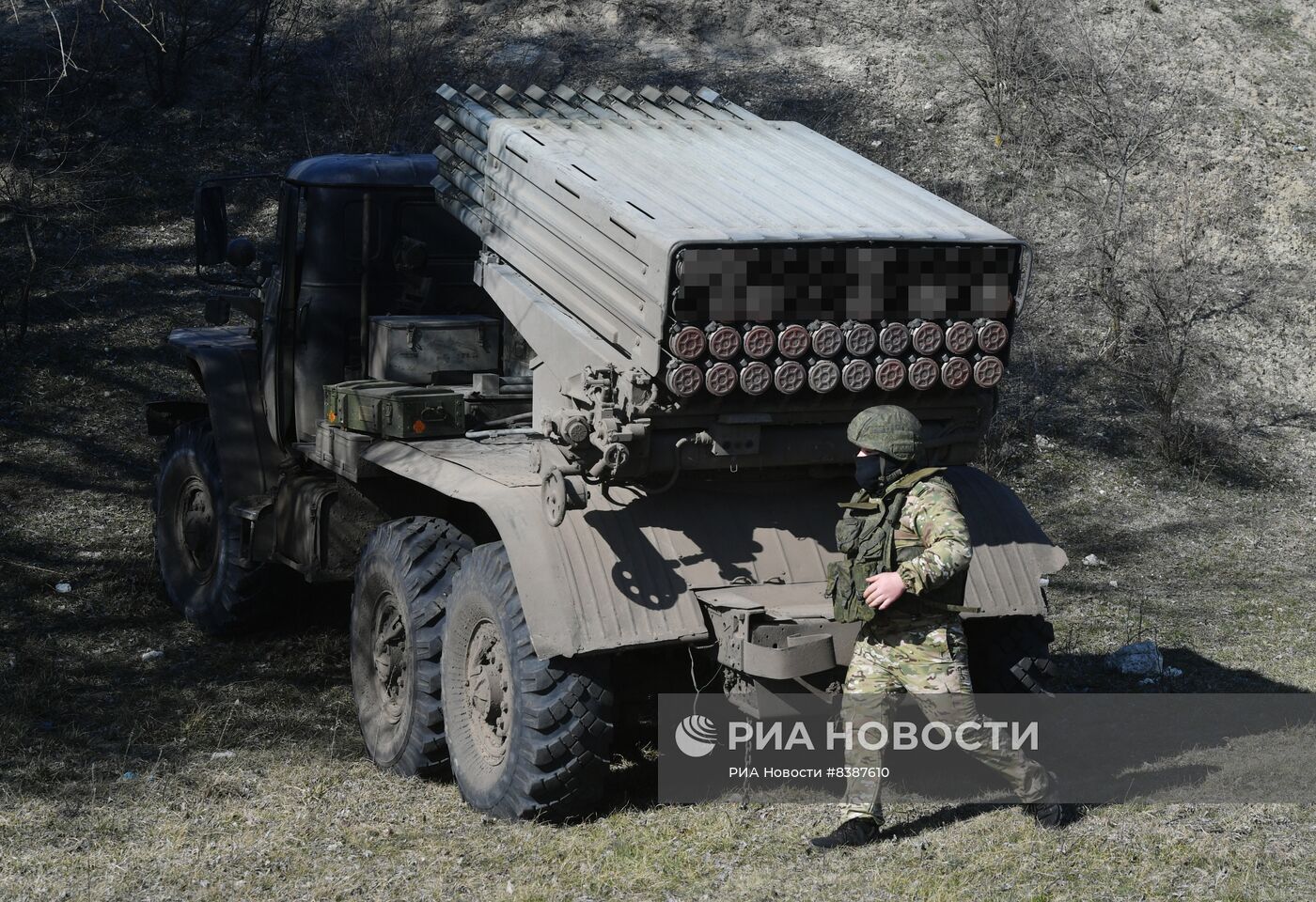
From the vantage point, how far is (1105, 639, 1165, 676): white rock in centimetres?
801

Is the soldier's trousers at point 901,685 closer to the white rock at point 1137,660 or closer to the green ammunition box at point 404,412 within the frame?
the green ammunition box at point 404,412

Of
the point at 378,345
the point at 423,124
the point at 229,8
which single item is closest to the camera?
the point at 378,345

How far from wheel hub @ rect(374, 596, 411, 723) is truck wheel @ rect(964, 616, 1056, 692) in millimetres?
2550

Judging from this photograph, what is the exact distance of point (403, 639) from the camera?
6762mm

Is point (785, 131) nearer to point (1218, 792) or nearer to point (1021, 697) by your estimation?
point (1021, 697)

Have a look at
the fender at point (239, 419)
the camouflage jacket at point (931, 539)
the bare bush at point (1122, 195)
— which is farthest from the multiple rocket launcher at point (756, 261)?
the bare bush at point (1122, 195)

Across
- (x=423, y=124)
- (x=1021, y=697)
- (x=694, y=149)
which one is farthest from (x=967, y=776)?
(x=423, y=124)

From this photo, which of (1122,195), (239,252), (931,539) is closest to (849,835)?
(931,539)

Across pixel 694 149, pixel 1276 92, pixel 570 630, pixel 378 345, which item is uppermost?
pixel 1276 92

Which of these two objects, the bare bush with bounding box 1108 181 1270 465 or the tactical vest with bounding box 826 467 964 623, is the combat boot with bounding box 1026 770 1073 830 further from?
the bare bush with bounding box 1108 181 1270 465

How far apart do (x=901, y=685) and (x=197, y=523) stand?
5158 mm

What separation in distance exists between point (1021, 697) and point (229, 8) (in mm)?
Answer: 14384

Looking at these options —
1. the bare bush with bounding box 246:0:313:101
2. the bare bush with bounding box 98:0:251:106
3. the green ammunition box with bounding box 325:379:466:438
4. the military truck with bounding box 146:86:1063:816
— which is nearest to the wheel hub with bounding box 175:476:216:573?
the military truck with bounding box 146:86:1063:816

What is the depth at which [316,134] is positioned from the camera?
54.0ft
